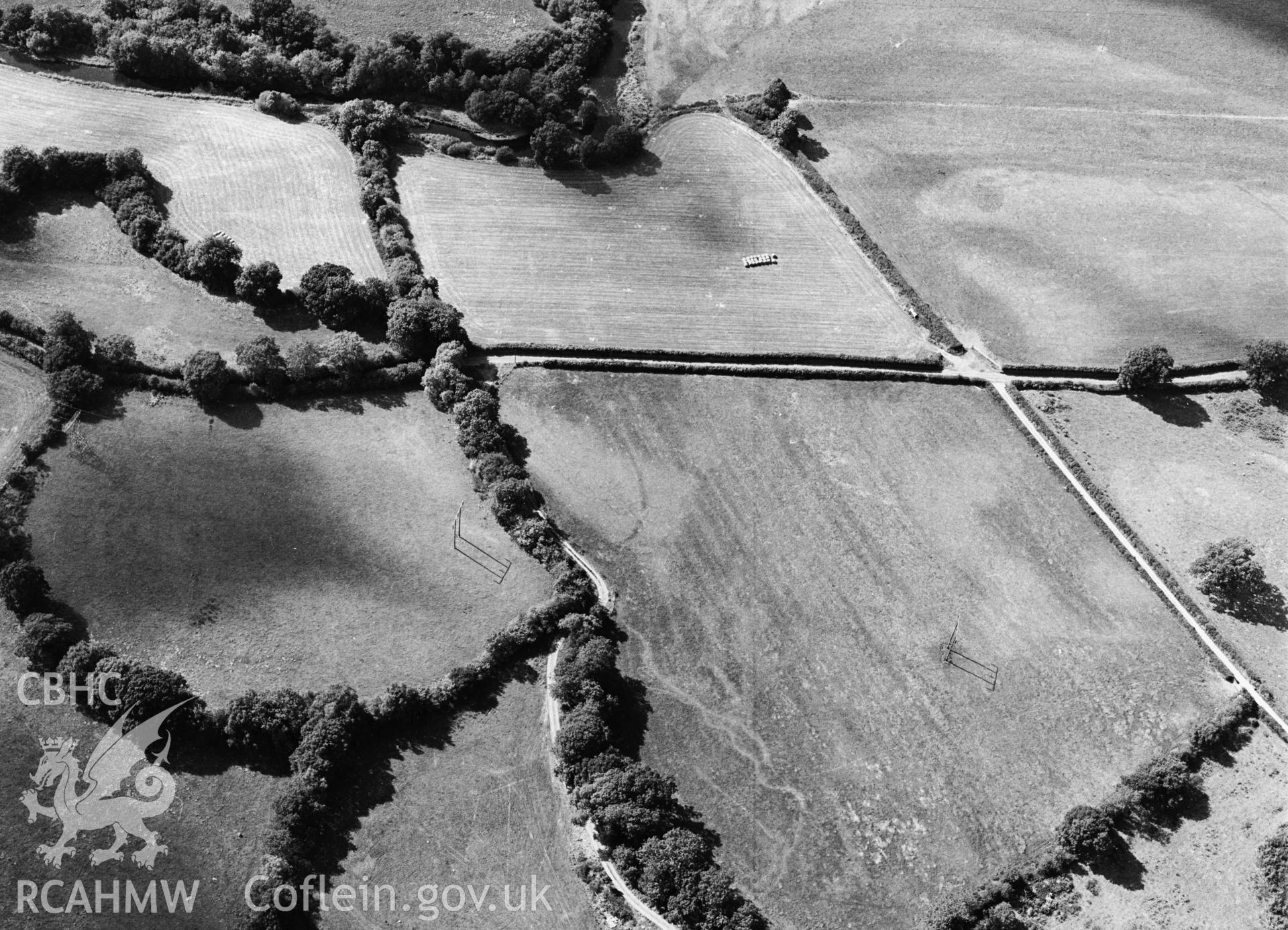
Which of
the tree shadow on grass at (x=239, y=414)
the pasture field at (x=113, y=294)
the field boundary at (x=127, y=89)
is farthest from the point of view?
the field boundary at (x=127, y=89)

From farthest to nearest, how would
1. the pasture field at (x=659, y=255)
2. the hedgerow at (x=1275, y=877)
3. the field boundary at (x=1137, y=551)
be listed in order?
the pasture field at (x=659, y=255) < the field boundary at (x=1137, y=551) < the hedgerow at (x=1275, y=877)

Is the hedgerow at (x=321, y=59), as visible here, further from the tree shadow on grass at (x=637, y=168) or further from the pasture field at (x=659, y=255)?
the pasture field at (x=659, y=255)

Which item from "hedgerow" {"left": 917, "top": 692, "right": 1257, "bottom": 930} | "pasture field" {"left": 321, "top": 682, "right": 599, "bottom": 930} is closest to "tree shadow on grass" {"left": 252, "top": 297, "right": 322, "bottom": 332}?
"pasture field" {"left": 321, "top": 682, "right": 599, "bottom": 930}

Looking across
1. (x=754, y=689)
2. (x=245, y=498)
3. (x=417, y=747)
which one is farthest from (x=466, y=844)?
(x=245, y=498)

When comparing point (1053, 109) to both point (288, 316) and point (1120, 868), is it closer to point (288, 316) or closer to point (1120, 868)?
point (1120, 868)

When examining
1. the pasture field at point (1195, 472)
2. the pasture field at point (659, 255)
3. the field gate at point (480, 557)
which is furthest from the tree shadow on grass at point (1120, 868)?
the field gate at point (480, 557)

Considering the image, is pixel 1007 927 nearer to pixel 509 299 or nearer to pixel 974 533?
pixel 974 533

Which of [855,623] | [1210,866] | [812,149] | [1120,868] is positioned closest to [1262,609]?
[1210,866]

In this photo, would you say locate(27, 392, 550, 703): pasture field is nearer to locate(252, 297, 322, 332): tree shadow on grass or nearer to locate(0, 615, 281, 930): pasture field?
locate(0, 615, 281, 930): pasture field
